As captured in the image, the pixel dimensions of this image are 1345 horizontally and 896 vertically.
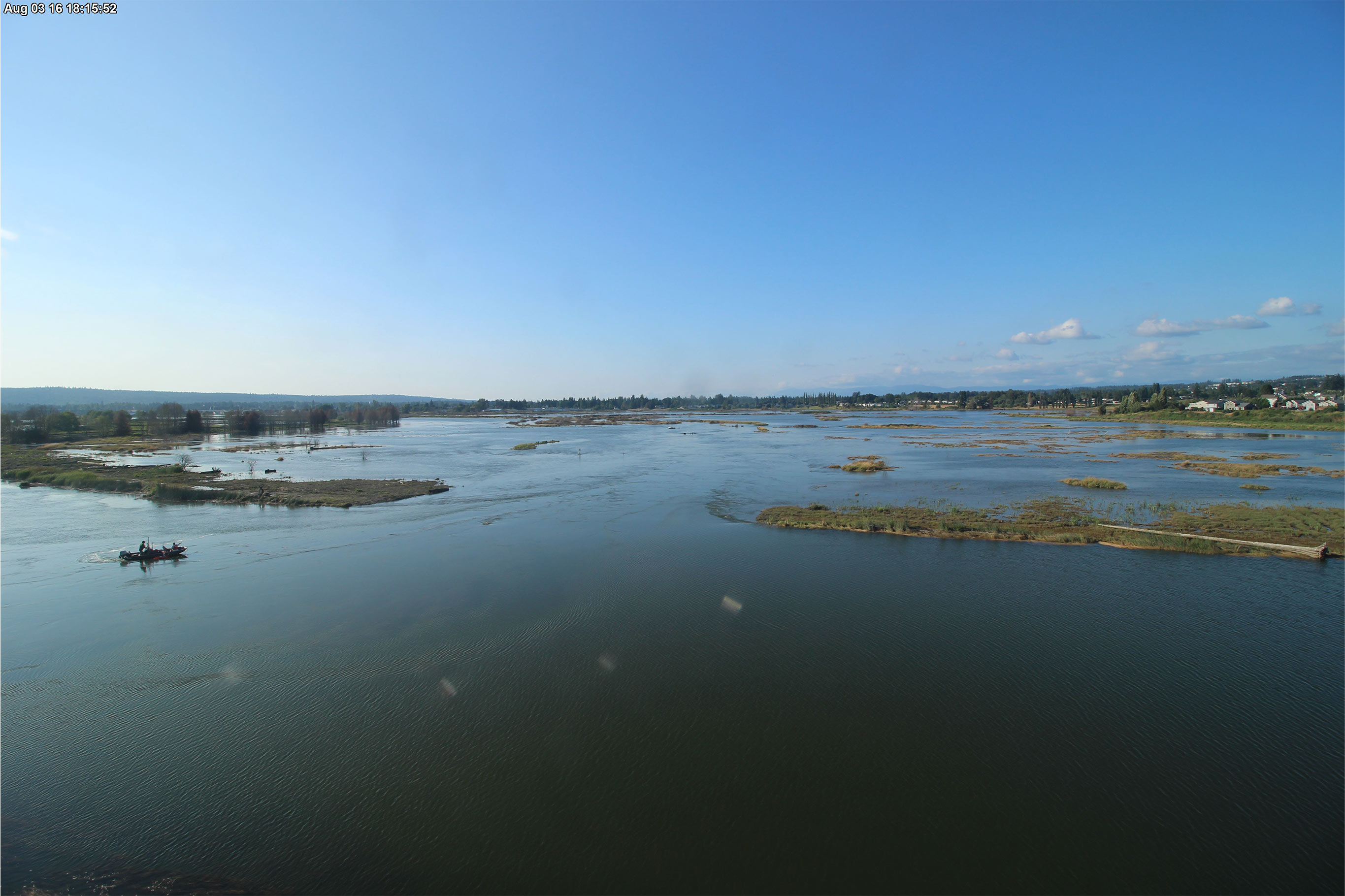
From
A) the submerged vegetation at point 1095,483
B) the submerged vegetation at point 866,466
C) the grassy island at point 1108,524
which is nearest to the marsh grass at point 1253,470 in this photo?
the submerged vegetation at point 1095,483

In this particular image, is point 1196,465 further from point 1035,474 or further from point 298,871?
point 298,871

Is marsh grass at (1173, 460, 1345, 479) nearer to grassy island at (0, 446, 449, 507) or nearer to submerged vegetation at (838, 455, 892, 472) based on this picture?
submerged vegetation at (838, 455, 892, 472)

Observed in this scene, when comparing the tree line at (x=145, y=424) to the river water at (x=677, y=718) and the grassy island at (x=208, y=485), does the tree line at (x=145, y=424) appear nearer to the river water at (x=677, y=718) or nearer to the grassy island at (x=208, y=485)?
the grassy island at (x=208, y=485)

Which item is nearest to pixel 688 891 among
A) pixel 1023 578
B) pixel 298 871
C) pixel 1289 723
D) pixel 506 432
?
pixel 298 871

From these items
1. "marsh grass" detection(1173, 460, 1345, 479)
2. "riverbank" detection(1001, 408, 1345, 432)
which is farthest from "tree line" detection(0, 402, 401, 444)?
"riverbank" detection(1001, 408, 1345, 432)

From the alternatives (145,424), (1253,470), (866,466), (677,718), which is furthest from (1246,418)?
(145,424)

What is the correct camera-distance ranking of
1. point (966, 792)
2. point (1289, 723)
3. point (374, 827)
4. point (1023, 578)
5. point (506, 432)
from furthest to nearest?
1. point (506, 432)
2. point (1023, 578)
3. point (1289, 723)
4. point (966, 792)
5. point (374, 827)
